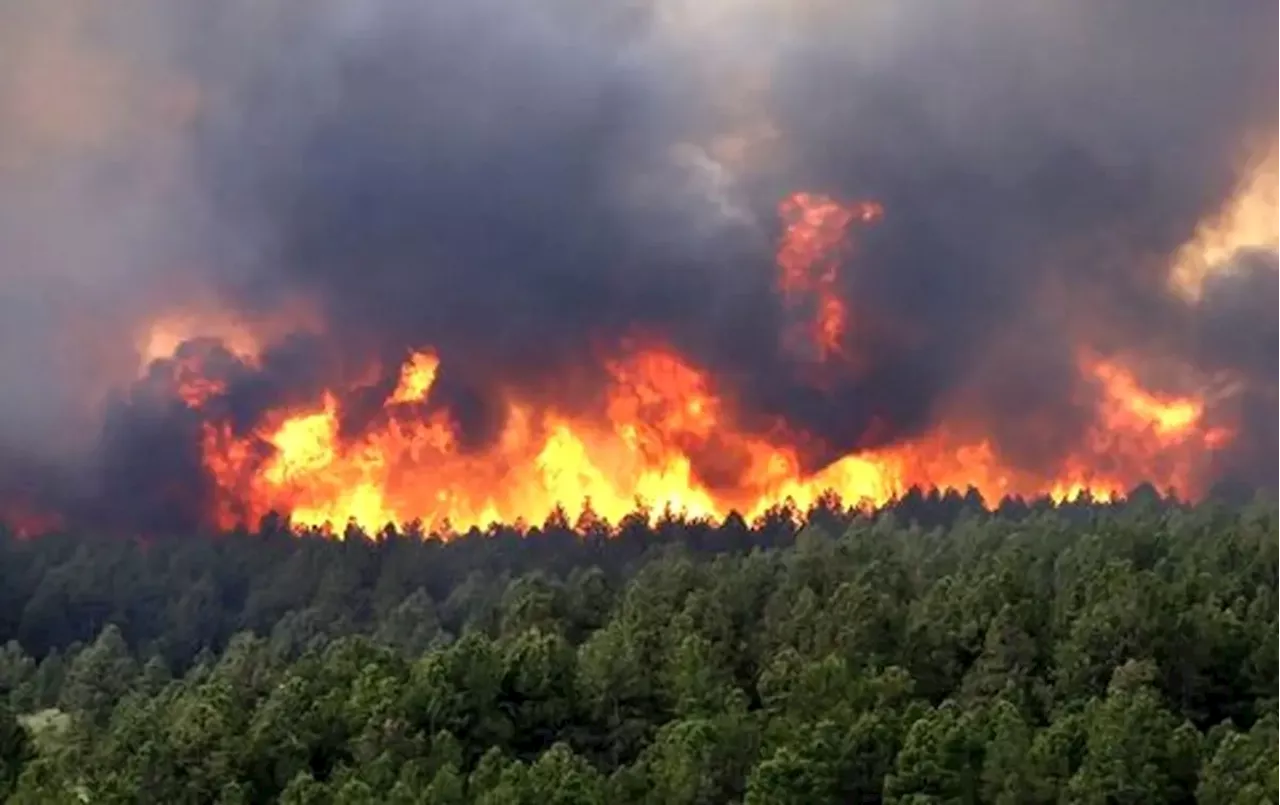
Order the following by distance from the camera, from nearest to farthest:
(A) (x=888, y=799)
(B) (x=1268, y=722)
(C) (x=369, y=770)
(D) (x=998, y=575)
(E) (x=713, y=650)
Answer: (A) (x=888, y=799) < (C) (x=369, y=770) < (B) (x=1268, y=722) < (E) (x=713, y=650) < (D) (x=998, y=575)

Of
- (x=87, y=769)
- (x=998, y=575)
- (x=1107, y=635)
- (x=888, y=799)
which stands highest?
(x=998, y=575)

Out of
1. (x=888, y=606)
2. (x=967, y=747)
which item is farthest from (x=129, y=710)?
(x=967, y=747)

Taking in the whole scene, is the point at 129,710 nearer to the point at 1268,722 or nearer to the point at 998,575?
the point at 998,575

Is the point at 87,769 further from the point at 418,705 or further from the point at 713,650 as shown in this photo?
the point at 713,650

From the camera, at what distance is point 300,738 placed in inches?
4547

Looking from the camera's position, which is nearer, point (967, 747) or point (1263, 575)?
point (967, 747)

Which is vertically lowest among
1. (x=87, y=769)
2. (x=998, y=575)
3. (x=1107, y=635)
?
(x=87, y=769)

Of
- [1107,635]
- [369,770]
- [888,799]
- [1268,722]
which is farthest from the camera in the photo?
[1107,635]

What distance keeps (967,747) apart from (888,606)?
49259 millimetres

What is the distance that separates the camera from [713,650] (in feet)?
466

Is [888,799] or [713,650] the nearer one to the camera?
[888,799]

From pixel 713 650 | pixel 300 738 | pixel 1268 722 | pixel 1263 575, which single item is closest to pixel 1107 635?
pixel 1268 722

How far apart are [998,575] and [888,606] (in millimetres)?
14103

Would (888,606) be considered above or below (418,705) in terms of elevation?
above
